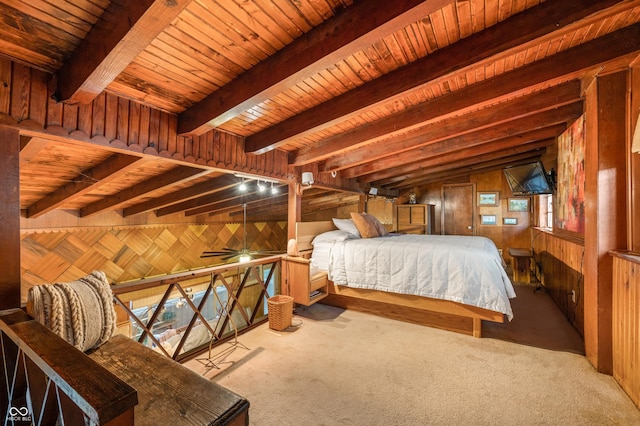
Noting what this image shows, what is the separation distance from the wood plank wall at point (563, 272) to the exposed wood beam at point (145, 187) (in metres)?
3.99

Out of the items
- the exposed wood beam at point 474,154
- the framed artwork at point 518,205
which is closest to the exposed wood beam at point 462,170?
the exposed wood beam at point 474,154

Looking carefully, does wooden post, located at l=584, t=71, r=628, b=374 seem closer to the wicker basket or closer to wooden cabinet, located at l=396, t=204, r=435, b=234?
the wicker basket

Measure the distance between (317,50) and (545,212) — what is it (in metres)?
Result: 5.57

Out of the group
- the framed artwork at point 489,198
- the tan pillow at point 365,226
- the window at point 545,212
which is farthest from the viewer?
the framed artwork at point 489,198

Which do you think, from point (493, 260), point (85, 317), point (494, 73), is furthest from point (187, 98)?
point (493, 260)

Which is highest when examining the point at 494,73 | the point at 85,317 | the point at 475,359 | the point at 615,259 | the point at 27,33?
the point at 494,73

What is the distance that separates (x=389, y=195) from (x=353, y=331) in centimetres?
428

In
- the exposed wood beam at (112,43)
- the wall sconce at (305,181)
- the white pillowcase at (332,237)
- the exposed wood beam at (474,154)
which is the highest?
the exposed wood beam at (474,154)

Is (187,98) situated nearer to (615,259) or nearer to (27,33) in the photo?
(27,33)

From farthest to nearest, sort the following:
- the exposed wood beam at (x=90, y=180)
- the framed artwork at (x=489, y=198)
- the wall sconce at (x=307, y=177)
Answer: the framed artwork at (x=489, y=198)
the wall sconce at (x=307, y=177)
the exposed wood beam at (x=90, y=180)

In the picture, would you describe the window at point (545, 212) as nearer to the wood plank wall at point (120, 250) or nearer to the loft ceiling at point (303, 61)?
the loft ceiling at point (303, 61)

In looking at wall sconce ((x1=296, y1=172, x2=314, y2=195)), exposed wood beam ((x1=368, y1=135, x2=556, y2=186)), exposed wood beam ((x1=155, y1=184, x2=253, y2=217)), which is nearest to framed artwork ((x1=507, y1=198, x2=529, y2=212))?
exposed wood beam ((x1=368, y1=135, x2=556, y2=186))

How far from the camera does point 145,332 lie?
87.0 inches

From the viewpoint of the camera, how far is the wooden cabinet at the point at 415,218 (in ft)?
21.3
